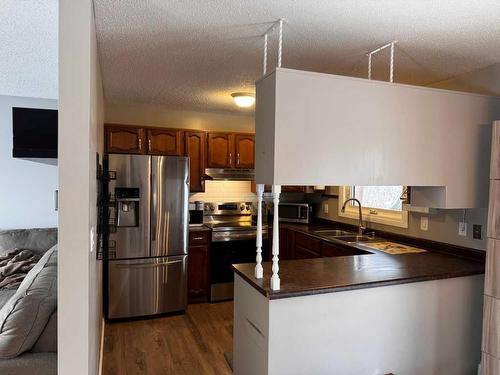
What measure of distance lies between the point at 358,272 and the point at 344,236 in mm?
1475

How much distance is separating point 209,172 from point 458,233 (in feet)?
8.81

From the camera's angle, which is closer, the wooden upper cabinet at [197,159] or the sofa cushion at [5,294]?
the sofa cushion at [5,294]

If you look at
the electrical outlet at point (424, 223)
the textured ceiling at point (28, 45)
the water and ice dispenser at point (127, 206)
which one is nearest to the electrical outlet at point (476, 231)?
the electrical outlet at point (424, 223)

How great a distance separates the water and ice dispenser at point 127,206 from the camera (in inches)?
139

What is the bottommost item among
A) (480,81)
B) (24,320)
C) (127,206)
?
(24,320)

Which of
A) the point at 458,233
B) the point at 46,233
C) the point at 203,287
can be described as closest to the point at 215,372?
the point at 203,287

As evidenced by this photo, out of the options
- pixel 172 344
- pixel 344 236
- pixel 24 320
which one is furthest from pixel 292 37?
pixel 172 344

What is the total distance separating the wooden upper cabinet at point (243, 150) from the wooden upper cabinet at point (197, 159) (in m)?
0.43

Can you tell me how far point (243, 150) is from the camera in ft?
15.1

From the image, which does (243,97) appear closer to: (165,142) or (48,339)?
(165,142)

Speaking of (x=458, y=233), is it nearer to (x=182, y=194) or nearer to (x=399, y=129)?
(x=399, y=129)

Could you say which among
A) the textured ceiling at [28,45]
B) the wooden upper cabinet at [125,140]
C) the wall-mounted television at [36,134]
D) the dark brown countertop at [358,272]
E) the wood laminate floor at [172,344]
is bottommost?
the wood laminate floor at [172,344]

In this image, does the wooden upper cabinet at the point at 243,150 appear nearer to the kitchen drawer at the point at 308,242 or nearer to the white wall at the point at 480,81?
the kitchen drawer at the point at 308,242

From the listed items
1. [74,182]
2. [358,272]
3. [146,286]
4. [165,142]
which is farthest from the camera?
[165,142]
